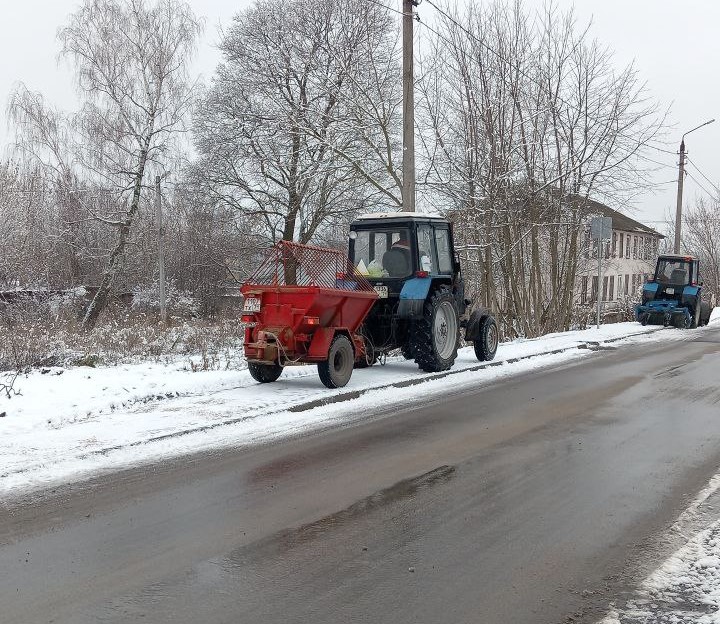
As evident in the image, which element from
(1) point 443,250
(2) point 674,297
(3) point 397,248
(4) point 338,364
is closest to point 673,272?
(2) point 674,297

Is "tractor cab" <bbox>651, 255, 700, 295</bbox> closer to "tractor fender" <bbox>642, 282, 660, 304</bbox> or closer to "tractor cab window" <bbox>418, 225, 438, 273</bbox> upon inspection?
"tractor fender" <bbox>642, 282, 660, 304</bbox>

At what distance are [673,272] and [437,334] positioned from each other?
15.6 meters

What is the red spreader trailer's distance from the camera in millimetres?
9891

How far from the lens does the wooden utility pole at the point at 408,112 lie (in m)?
15.4

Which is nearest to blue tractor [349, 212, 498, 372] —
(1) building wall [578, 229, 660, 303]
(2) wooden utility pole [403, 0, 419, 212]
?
(2) wooden utility pole [403, 0, 419, 212]

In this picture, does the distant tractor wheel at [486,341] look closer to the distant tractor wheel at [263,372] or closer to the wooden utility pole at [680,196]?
the distant tractor wheel at [263,372]

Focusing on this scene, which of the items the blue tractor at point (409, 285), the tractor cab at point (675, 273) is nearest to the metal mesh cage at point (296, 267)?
the blue tractor at point (409, 285)

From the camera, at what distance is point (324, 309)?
1010 centimetres

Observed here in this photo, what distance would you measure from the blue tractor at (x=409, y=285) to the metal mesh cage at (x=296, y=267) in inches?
55.3

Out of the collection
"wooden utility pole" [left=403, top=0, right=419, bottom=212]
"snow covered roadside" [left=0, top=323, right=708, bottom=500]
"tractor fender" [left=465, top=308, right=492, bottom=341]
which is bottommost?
"snow covered roadside" [left=0, top=323, right=708, bottom=500]

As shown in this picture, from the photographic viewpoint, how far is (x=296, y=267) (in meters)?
10.2

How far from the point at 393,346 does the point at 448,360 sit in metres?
1.01

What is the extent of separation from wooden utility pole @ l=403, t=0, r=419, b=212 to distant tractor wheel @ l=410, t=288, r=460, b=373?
3.55 metres

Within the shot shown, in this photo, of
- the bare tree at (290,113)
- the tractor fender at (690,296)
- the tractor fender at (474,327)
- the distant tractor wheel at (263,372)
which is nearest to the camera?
the distant tractor wheel at (263,372)
